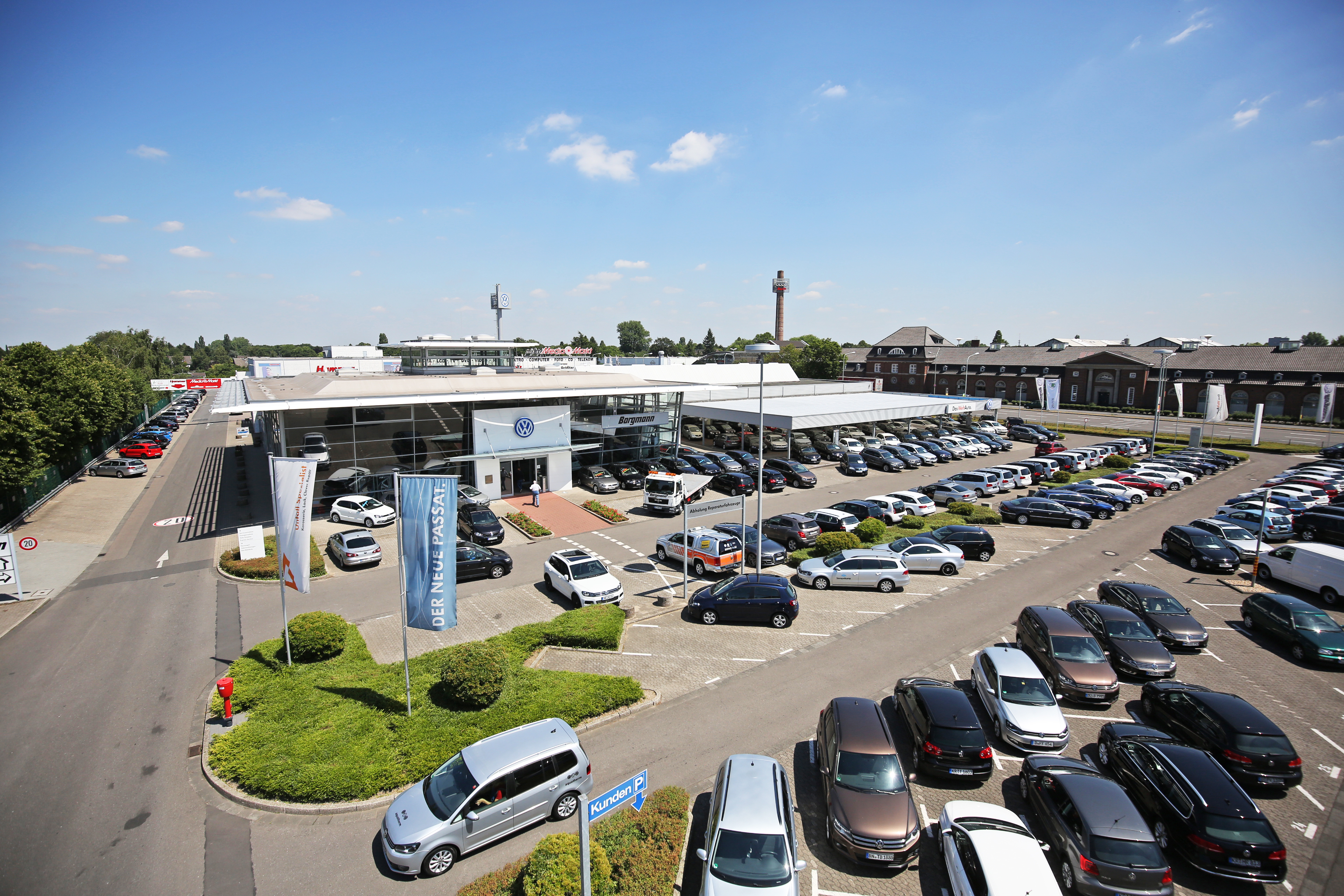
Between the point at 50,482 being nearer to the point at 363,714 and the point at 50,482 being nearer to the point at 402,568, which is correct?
the point at 363,714

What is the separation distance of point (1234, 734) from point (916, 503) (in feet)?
64.0

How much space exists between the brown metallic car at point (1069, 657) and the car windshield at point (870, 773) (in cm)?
652

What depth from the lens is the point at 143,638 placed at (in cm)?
1728

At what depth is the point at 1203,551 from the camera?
75.4ft

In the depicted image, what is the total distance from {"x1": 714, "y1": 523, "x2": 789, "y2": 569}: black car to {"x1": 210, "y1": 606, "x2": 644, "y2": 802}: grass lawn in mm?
8238

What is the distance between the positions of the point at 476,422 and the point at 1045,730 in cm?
2737

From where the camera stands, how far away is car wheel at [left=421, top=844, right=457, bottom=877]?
9.05 meters

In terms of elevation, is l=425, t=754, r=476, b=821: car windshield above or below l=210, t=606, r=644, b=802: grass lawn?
above

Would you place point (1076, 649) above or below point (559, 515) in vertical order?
above

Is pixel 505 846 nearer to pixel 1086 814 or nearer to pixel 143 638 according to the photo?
pixel 1086 814

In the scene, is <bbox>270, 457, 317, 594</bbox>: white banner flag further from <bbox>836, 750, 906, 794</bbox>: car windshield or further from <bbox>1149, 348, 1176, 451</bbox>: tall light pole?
<bbox>1149, 348, 1176, 451</bbox>: tall light pole

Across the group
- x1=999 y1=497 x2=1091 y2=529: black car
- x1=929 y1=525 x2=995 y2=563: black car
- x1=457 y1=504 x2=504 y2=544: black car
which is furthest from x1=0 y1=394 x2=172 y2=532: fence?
x1=999 y1=497 x2=1091 y2=529: black car

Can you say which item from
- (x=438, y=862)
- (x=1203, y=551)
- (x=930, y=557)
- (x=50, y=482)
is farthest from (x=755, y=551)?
(x=50, y=482)

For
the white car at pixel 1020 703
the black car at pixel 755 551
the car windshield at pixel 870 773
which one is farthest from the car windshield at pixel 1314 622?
the black car at pixel 755 551
